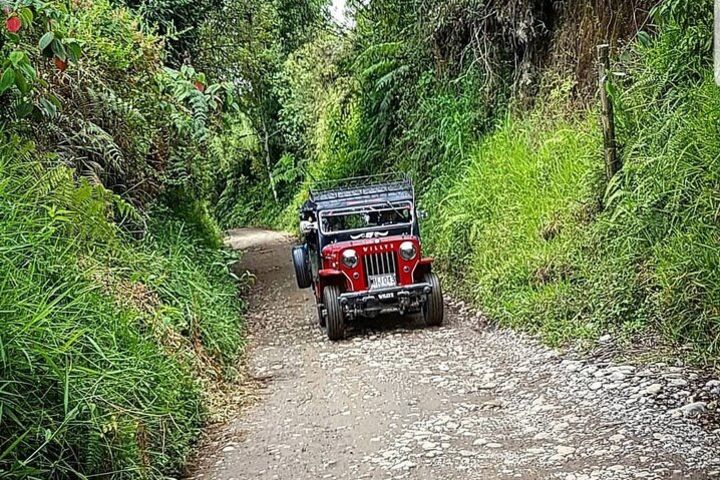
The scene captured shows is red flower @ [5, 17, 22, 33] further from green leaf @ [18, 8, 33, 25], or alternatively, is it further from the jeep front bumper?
the jeep front bumper

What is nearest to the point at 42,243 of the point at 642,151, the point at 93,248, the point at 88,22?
the point at 93,248

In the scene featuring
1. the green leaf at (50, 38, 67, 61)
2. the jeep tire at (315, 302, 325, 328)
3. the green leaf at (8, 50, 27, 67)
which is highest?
the green leaf at (50, 38, 67, 61)

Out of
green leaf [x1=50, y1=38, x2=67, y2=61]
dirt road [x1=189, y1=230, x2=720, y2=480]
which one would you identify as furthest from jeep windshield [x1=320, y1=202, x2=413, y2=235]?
green leaf [x1=50, y1=38, x2=67, y2=61]

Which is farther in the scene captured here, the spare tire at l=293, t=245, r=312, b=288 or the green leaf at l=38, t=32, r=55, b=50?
the spare tire at l=293, t=245, r=312, b=288

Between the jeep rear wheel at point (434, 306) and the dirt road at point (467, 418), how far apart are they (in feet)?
2.37

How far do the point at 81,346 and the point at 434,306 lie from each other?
509 cm

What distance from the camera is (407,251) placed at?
9078 millimetres

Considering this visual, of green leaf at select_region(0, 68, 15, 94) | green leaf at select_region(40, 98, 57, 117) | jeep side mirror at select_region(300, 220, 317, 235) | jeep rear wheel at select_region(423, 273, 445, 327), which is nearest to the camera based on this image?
green leaf at select_region(0, 68, 15, 94)

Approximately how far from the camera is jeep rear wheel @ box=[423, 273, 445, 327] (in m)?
8.85

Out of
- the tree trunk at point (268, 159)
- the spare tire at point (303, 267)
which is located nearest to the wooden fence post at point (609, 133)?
Answer: the spare tire at point (303, 267)

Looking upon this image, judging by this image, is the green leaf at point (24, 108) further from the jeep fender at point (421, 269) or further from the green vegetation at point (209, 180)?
the jeep fender at point (421, 269)

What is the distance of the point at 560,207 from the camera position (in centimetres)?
925

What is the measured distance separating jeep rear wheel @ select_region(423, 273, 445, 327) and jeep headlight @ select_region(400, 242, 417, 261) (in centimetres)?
36

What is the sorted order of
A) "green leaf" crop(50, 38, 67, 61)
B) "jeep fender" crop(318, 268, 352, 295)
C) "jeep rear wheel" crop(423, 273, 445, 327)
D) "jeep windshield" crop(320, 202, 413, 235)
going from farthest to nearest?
"jeep windshield" crop(320, 202, 413, 235) → "jeep fender" crop(318, 268, 352, 295) → "jeep rear wheel" crop(423, 273, 445, 327) → "green leaf" crop(50, 38, 67, 61)
